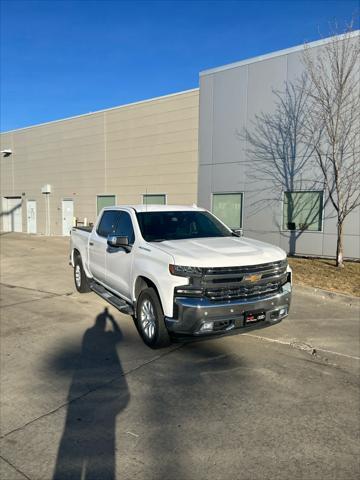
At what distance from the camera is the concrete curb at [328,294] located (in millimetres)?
7962

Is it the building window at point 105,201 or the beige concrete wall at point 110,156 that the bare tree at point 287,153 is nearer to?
the beige concrete wall at point 110,156

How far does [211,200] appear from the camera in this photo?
16.9m

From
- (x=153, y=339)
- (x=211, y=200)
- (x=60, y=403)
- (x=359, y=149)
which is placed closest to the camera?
(x=60, y=403)

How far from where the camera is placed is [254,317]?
469 centimetres

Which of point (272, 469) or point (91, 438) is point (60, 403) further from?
point (272, 469)

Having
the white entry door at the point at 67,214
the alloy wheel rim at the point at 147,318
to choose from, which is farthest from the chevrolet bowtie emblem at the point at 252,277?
the white entry door at the point at 67,214

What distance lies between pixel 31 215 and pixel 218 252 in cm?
2578

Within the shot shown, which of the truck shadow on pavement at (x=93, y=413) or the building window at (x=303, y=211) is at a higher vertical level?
the building window at (x=303, y=211)

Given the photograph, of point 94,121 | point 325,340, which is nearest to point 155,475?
point 325,340

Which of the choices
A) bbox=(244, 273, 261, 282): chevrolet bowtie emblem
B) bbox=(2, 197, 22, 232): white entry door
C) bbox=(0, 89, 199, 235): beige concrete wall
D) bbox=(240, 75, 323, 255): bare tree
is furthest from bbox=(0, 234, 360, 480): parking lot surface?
bbox=(2, 197, 22, 232): white entry door

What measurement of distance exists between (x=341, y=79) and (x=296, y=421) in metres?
10.3

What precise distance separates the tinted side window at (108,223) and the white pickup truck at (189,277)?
0.38 m

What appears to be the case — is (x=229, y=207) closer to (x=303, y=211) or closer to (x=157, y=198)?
(x=303, y=211)

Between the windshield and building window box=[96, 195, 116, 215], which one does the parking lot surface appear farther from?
building window box=[96, 195, 116, 215]
